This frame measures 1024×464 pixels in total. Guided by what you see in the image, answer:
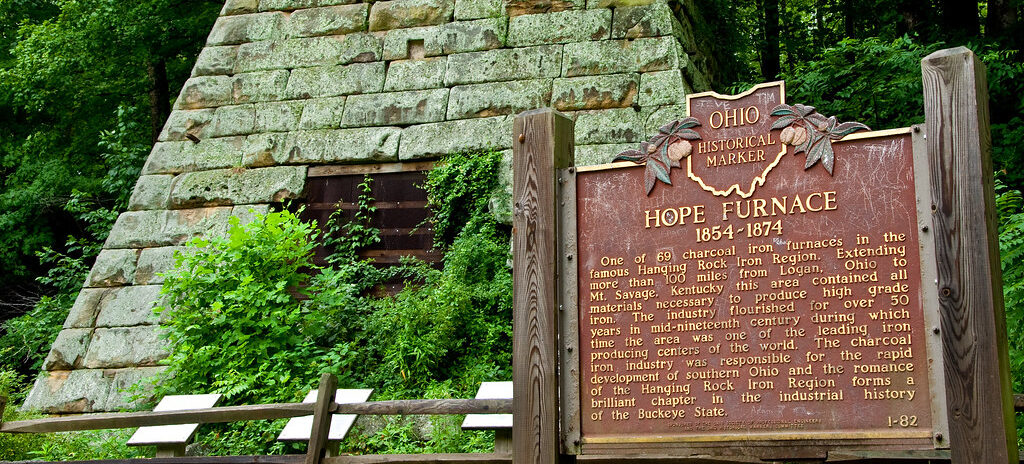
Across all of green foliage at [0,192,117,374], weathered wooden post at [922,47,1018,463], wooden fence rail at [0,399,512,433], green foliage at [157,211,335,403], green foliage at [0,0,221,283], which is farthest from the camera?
green foliage at [0,0,221,283]

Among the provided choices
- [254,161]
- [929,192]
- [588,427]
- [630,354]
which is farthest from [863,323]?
[254,161]

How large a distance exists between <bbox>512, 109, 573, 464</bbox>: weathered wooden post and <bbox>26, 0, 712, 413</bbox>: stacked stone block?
3.73 metres

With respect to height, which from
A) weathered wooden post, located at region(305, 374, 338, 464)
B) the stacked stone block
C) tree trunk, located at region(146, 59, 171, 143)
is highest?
tree trunk, located at region(146, 59, 171, 143)

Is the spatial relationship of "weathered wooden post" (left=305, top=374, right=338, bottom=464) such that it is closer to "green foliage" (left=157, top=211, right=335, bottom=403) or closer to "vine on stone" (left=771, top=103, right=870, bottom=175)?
"green foliage" (left=157, top=211, right=335, bottom=403)

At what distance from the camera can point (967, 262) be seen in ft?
12.2

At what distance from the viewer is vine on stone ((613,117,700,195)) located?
4297 millimetres

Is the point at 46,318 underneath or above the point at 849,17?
underneath

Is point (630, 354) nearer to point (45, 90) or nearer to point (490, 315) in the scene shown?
point (490, 315)

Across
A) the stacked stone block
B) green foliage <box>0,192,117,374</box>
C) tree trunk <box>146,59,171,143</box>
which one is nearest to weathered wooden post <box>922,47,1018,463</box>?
the stacked stone block

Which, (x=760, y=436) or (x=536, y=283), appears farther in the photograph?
(x=536, y=283)

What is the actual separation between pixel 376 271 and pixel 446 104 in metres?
1.67

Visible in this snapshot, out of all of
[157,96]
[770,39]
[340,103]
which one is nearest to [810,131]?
[340,103]

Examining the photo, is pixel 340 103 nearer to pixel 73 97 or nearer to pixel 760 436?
pixel 760 436

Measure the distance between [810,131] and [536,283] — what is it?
1.38 m
